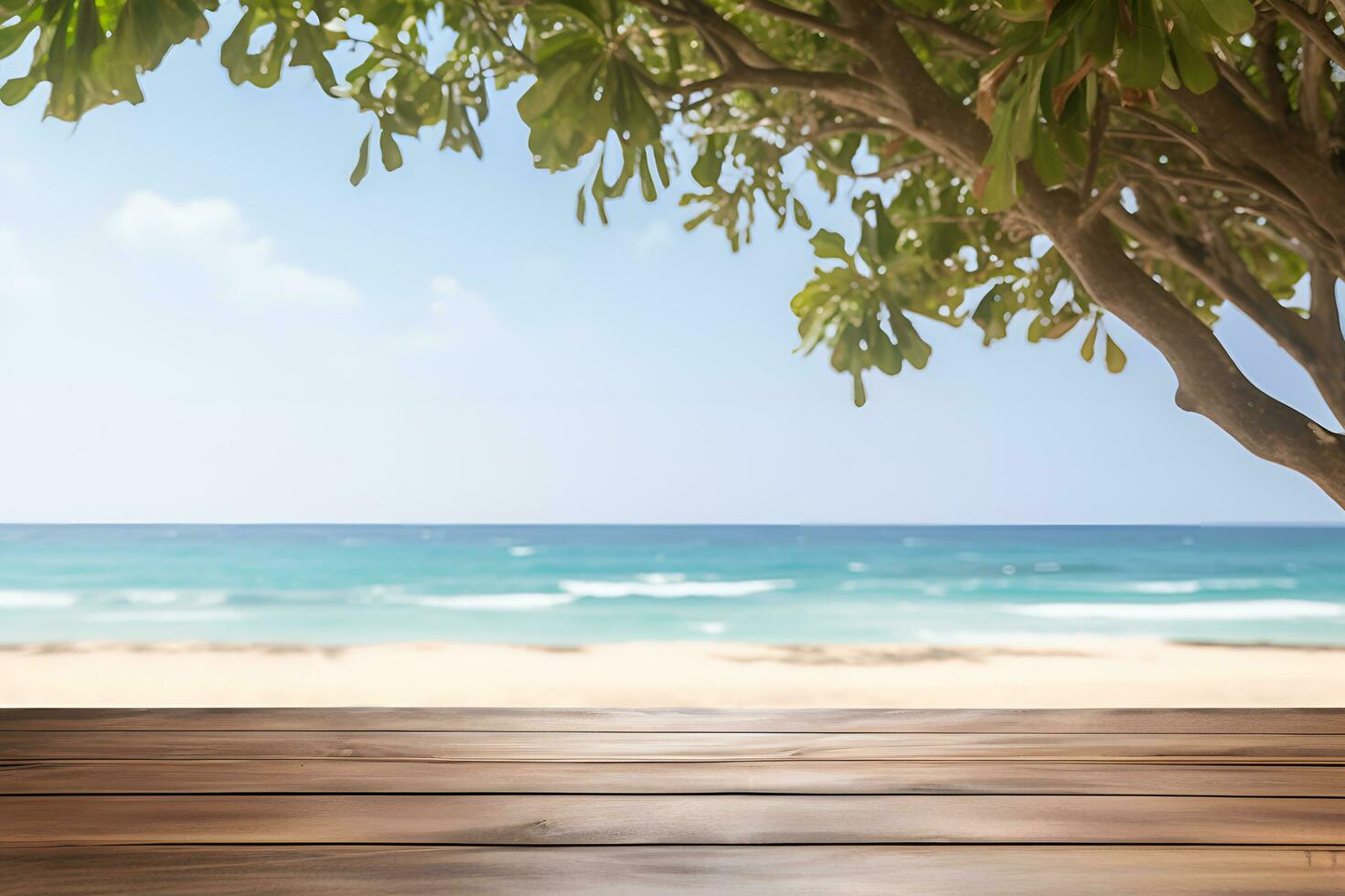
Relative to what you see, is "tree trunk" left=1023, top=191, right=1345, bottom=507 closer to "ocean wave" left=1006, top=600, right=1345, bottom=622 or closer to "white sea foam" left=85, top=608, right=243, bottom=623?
"ocean wave" left=1006, top=600, right=1345, bottom=622

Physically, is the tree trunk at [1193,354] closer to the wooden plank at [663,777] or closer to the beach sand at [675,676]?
the wooden plank at [663,777]

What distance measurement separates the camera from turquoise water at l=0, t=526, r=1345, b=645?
564 inches

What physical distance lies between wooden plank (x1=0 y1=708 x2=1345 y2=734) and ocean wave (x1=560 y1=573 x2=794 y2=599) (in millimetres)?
14126

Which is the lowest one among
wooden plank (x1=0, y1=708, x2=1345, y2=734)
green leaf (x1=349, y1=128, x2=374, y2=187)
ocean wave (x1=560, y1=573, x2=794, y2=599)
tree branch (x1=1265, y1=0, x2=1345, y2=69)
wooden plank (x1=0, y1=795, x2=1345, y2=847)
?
ocean wave (x1=560, y1=573, x2=794, y2=599)

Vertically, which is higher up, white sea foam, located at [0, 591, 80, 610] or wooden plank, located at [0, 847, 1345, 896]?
Result: wooden plank, located at [0, 847, 1345, 896]

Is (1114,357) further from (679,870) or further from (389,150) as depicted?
(679,870)

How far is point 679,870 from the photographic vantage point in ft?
3.46

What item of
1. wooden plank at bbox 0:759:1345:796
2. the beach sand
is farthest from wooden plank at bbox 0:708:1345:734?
the beach sand

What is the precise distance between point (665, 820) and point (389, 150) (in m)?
1.18

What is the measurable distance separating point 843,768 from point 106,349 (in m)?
26.7

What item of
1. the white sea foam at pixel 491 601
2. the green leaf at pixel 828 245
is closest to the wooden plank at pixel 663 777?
the green leaf at pixel 828 245

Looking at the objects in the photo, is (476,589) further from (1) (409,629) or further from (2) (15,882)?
(2) (15,882)

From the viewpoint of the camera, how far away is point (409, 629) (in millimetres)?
14430

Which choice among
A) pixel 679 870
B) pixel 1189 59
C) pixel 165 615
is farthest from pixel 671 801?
pixel 165 615
